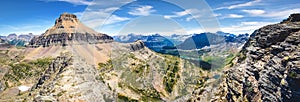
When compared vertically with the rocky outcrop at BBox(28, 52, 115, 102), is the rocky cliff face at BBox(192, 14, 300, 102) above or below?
above

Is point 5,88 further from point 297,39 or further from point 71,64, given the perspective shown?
point 297,39

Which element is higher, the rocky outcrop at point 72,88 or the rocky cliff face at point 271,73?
the rocky cliff face at point 271,73

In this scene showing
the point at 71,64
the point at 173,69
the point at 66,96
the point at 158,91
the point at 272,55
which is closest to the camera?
the point at 272,55

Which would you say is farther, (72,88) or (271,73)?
(72,88)

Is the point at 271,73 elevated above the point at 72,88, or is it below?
above

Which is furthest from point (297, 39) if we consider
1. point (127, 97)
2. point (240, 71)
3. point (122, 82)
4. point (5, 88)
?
point (5, 88)

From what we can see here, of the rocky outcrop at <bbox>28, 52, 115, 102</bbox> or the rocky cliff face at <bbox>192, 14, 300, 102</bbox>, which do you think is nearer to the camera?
the rocky cliff face at <bbox>192, 14, 300, 102</bbox>

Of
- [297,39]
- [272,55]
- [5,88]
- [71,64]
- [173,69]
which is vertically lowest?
[5,88]

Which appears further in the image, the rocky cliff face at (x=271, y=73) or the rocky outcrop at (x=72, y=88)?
the rocky outcrop at (x=72, y=88)
